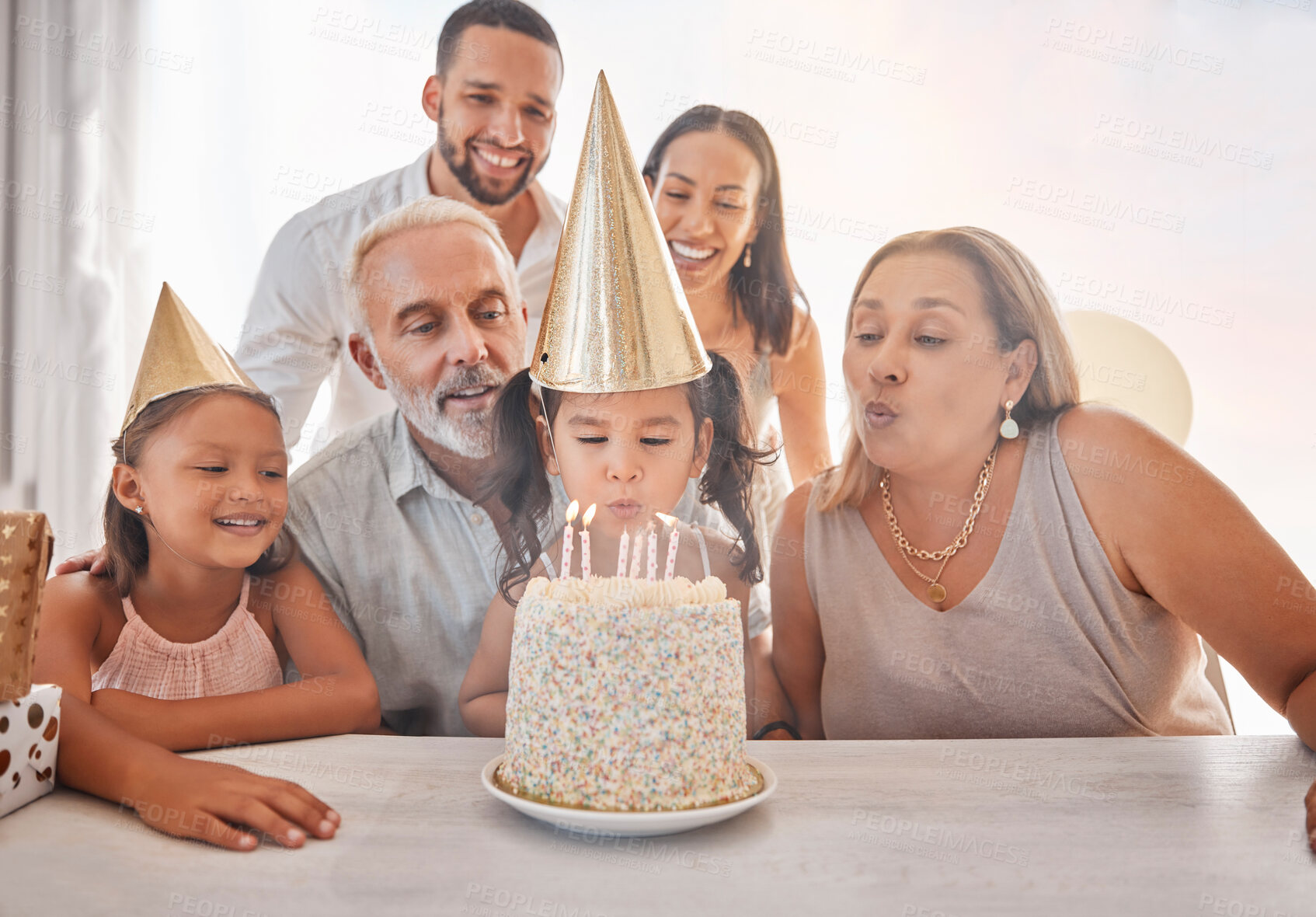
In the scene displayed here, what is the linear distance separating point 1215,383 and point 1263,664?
23.5 inches

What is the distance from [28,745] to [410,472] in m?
0.72

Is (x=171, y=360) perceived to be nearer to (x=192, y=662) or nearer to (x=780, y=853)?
(x=192, y=662)

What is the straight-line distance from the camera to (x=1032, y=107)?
1.70 metres

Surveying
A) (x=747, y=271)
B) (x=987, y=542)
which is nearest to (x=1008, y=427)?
(x=987, y=542)

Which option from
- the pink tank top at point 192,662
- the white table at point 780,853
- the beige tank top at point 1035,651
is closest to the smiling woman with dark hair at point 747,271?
the beige tank top at point 1035,651

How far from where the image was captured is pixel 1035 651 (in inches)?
60.2

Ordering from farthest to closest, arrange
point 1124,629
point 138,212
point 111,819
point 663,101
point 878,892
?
point 138,212 → point 663,101 → point 1124,629 → point 111,819 → point 878,892

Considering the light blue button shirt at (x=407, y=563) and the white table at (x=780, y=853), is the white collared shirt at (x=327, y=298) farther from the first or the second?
the white table at (x=780, y=853)

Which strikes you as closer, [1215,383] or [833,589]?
[833,589]

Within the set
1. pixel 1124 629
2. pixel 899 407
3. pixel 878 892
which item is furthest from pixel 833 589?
pixel 878 892

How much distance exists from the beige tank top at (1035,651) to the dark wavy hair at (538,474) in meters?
0.27

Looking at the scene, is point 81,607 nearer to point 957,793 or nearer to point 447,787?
point 447,787

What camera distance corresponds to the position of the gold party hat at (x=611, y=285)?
50.4 inches

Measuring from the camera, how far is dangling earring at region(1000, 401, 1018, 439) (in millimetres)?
1581
